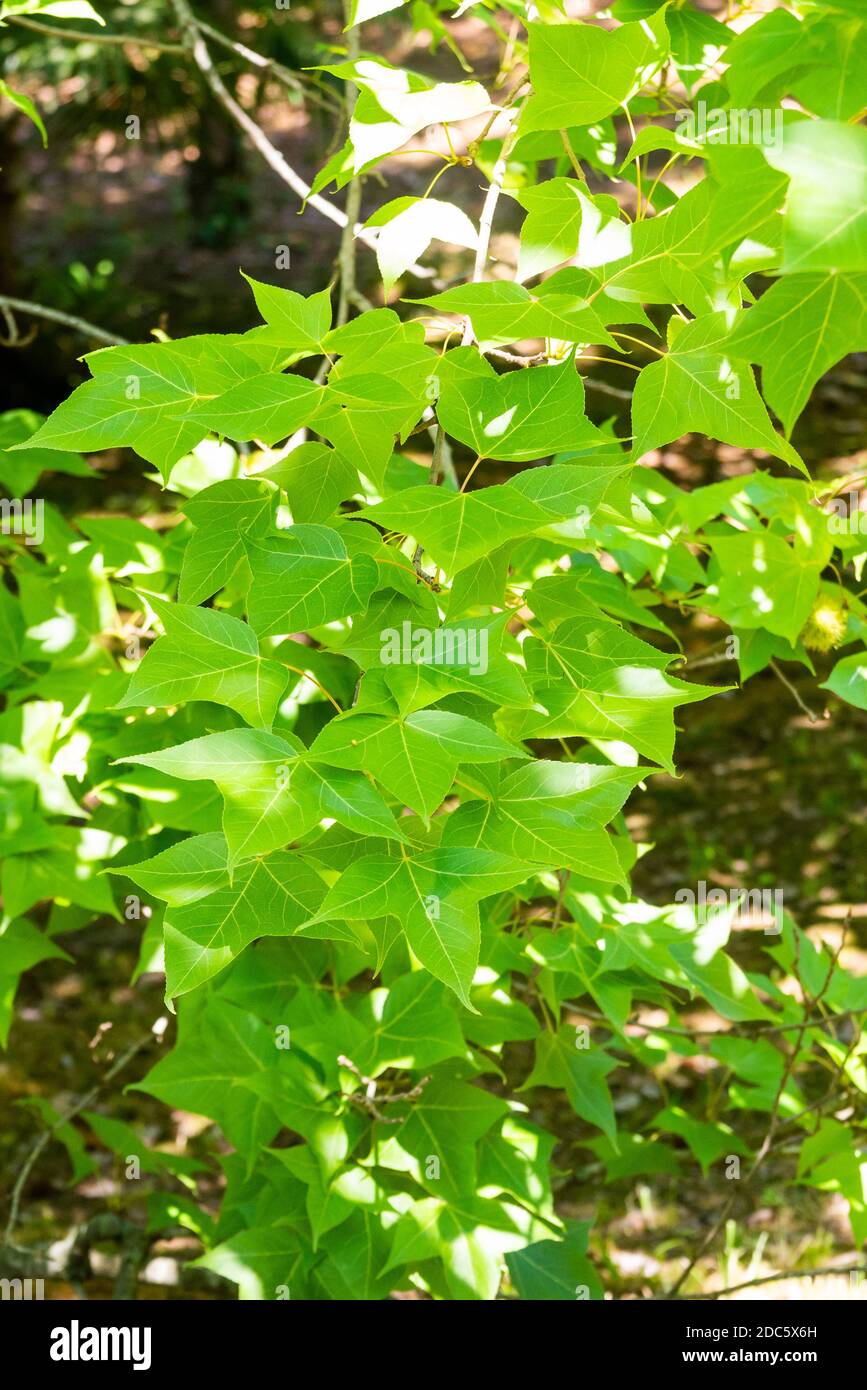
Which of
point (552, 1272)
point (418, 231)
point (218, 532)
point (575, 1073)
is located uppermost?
point (418, 231)

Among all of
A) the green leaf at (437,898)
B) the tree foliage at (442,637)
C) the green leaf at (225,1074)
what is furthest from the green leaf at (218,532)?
the green leaf at (225,1074)

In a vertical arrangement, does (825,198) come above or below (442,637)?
above

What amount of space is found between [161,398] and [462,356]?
288mm

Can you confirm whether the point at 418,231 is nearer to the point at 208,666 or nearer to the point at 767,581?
the point at 208,666

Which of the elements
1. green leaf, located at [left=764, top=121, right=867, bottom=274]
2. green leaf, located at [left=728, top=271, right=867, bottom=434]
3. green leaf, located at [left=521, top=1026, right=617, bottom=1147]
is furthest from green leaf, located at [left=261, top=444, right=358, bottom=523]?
green leaf, located at [left=521, top=1026, right=617, bottom=1147]

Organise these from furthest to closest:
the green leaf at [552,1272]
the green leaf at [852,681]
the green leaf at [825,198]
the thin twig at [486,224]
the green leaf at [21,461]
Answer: the green leaf at [21,461] → the green leaf at [552,1272] → the green leaf at [852,681] → the thin twig at [486,224] → the green leaf at [825,198]

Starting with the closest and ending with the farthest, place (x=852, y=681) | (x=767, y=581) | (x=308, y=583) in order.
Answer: (x=308, y=583) < (x=852, y=681) < (x=767, y=581)

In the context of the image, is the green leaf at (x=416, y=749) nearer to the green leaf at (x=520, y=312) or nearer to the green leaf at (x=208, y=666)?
the green leaf at (x=208, y=666)

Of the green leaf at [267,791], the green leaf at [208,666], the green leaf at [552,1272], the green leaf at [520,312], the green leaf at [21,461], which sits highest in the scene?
the green leaf at [21,461]

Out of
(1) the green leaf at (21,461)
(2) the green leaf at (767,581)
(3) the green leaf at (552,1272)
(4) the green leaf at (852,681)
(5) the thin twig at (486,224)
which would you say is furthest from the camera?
(1) the green leaf at (21,461)

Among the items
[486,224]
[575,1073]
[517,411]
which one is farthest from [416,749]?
[575,1073]

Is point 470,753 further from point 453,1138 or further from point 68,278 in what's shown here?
point 68,278

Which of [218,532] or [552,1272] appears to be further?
[552,1272]

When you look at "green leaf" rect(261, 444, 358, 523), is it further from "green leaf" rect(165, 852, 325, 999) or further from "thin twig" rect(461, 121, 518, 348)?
"green leaf" rect(165, 852, 325, 999)
